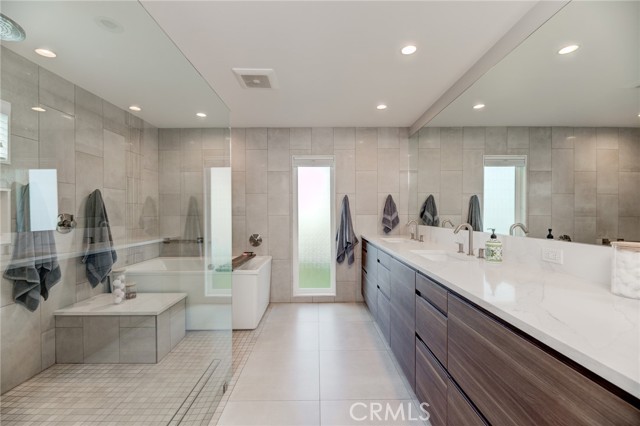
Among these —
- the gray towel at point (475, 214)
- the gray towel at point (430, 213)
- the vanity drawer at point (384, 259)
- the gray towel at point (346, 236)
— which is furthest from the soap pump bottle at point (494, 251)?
the gray towel at point (346, 236)

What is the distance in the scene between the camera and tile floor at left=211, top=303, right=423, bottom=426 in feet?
5.41

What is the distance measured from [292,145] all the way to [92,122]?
8.45 feet

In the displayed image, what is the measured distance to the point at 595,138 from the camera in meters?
1.22

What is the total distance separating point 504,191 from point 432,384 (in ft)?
4.40

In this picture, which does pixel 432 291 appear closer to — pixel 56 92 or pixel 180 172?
pixel 180 172

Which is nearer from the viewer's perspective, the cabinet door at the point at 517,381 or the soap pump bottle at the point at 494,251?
the cabinet door at the point at 517,381

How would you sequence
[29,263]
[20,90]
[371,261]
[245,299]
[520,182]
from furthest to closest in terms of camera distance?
[371,261], [245,299], [520,182], [29,263], [20,90]

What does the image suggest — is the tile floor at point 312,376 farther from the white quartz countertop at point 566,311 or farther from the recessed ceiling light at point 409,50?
the recessed ceiling light at point 409,50

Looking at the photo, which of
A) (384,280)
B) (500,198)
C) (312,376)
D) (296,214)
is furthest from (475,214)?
(296,214)

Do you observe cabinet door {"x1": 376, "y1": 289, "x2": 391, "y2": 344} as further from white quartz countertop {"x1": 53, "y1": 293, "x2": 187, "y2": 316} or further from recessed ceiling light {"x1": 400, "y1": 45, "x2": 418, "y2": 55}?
recessed ceiling light {"x1": 400, "y1": 45, "x2": 418, "y2": 55}

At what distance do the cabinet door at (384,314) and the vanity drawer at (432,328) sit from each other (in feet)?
2.17

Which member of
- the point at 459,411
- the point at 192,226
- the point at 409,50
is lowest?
the point at 459,411

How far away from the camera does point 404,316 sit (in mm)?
1866

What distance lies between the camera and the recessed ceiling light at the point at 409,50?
1820mm
